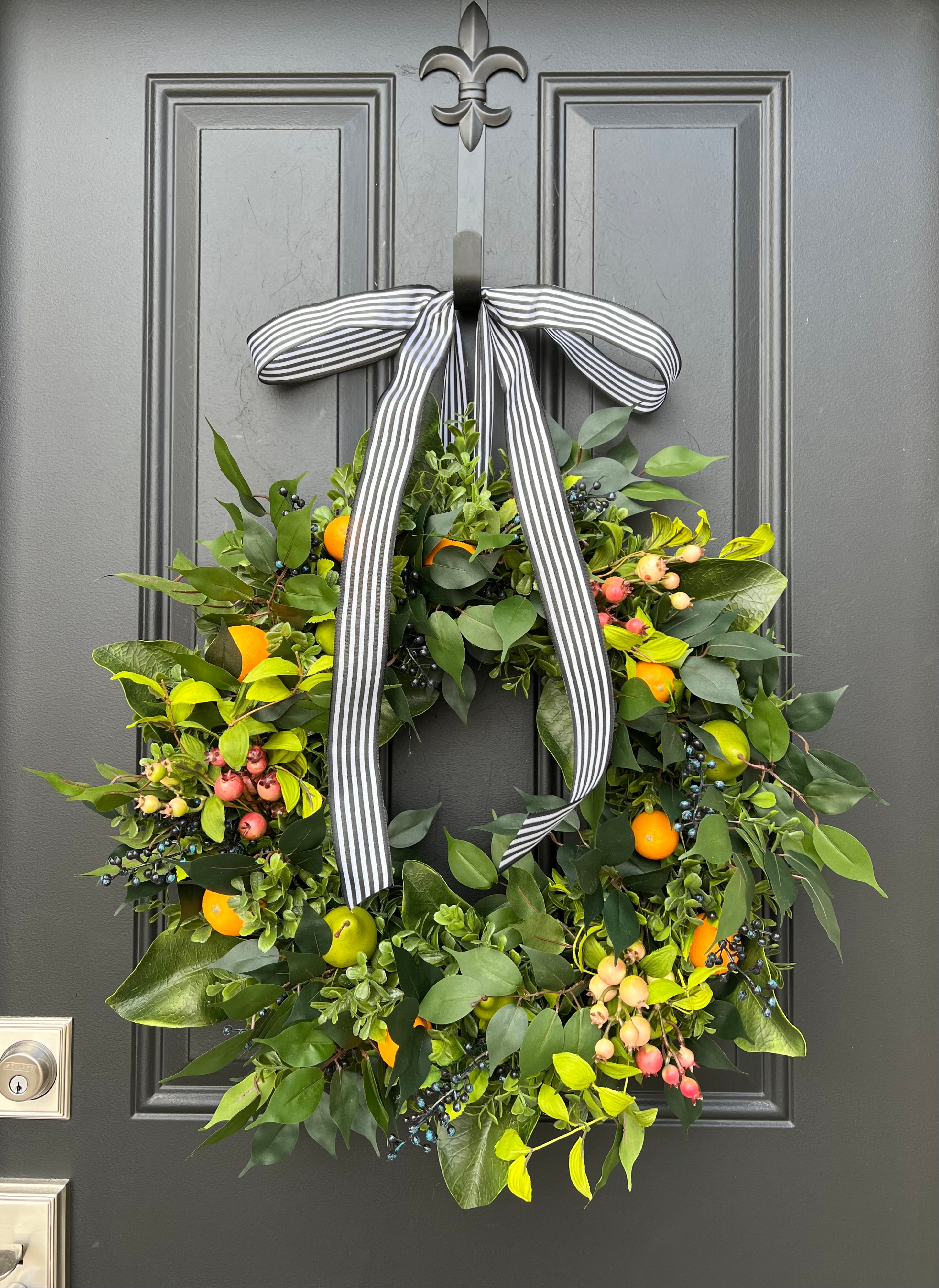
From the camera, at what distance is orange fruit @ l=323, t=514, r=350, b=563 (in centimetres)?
61

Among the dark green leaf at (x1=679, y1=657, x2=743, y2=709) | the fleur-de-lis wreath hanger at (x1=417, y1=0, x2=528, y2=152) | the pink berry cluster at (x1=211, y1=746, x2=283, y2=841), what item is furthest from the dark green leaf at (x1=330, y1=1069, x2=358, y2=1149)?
the fleur-de-lis wreath hanger at (x1=417, y1=0, x2=528, y2=152)

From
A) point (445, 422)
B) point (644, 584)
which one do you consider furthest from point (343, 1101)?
point (445, 422)

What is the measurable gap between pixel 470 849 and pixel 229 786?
0.67 ft

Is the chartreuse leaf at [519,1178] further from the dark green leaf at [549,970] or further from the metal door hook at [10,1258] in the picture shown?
the metal door hook at [10,1258]

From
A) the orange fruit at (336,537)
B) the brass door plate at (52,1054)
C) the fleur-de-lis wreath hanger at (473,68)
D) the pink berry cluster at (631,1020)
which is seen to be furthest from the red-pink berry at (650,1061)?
the fleur-de-lis wreath hanger at (473,68)

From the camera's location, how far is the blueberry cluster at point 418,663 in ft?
2.05

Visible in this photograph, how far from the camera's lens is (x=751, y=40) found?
735 mm

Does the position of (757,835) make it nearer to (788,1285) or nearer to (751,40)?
(788,1285)

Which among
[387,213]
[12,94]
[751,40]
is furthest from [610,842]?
[12,94]

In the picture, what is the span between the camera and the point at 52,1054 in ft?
2.37

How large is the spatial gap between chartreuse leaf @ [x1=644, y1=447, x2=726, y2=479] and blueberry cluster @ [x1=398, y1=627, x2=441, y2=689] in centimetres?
26

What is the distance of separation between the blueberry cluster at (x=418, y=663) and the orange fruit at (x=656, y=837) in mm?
212

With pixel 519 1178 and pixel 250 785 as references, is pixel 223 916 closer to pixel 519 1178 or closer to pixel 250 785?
pixel 250 785

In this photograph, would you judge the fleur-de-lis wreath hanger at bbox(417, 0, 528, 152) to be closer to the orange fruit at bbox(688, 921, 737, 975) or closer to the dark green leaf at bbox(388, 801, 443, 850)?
the dark green leaf at bbox(388, 801, 443, 850)
